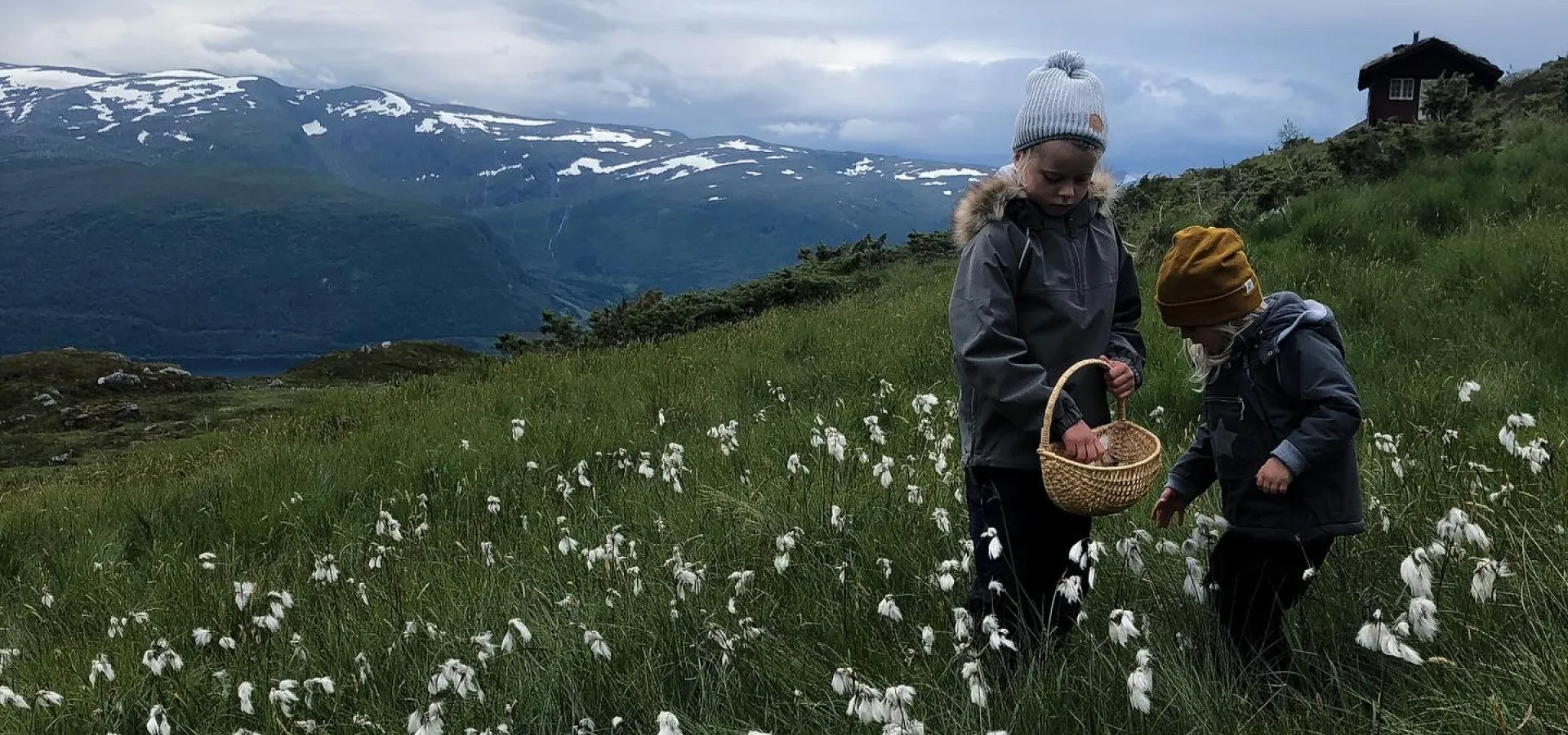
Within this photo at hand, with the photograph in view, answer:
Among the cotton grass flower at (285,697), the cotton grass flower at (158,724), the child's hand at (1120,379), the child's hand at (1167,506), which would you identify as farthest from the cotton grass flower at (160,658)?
the child's hand at (1167,506)

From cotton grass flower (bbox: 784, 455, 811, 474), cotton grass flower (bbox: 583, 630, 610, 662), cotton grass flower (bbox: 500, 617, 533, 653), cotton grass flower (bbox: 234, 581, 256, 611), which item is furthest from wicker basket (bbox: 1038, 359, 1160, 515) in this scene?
cotton grass flower (bbox: 234, 581, 256, 611)

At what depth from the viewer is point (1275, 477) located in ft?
10.0

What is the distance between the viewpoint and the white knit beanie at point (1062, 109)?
3.45 m

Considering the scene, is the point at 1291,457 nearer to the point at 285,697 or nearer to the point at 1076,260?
the point at 1076,260

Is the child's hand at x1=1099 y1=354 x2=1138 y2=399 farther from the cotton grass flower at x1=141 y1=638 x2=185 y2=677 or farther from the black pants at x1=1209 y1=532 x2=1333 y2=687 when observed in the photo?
the cotton grass flower at x1=141 y1=638 x2=185 y2=677

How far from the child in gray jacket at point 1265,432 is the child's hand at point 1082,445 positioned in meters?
0.47

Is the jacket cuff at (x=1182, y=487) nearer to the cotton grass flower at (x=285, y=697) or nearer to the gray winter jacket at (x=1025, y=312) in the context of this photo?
the gray winter jacket at (x=1025, y=312)

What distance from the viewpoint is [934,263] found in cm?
2597

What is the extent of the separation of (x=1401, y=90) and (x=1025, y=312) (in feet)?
110

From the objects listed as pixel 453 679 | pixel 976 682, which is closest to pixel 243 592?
pixel 453 679

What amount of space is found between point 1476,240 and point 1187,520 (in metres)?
7.47

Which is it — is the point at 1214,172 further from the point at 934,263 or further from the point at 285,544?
the point at 285,544

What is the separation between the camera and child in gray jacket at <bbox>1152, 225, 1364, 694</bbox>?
122 inches

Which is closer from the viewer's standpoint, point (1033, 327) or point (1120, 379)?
point (1120, 379)
